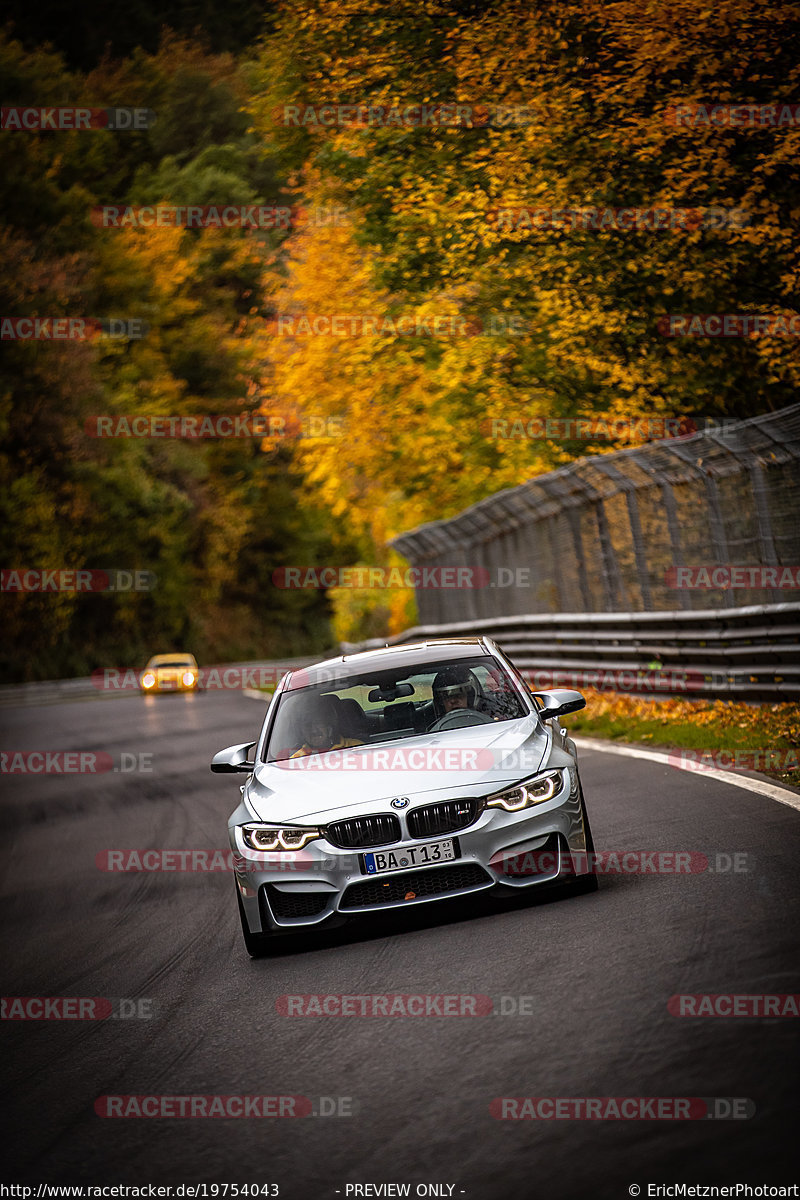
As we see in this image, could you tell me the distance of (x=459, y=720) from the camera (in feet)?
27.1

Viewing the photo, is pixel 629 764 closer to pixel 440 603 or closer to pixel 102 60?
pixel 440 603

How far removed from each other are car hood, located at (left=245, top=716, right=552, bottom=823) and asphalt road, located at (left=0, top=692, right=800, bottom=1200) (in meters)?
0.63

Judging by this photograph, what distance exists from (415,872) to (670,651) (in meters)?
9.55

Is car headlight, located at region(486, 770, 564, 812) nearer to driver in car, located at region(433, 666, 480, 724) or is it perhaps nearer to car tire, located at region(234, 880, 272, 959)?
driver in car, located at region(433, 666, 480, 724)

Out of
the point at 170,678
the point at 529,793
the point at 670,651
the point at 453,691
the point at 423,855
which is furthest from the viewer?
the point at 170,678

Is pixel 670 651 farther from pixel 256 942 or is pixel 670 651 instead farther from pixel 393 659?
pixel 256 942

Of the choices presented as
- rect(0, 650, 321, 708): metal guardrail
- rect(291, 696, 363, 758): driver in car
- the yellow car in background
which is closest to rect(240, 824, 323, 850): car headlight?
rect(291, 696, 363, 758): driver in car

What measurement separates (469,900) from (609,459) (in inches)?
473

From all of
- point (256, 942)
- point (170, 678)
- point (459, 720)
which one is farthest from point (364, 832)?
point (170, 678)

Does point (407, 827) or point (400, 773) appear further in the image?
point (400, 773)

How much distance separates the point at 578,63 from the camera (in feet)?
61.9

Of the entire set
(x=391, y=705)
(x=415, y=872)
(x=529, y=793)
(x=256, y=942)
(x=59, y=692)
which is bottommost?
(x=59, y=692)

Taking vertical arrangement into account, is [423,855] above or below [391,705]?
below

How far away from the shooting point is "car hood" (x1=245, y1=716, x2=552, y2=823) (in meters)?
7.22
